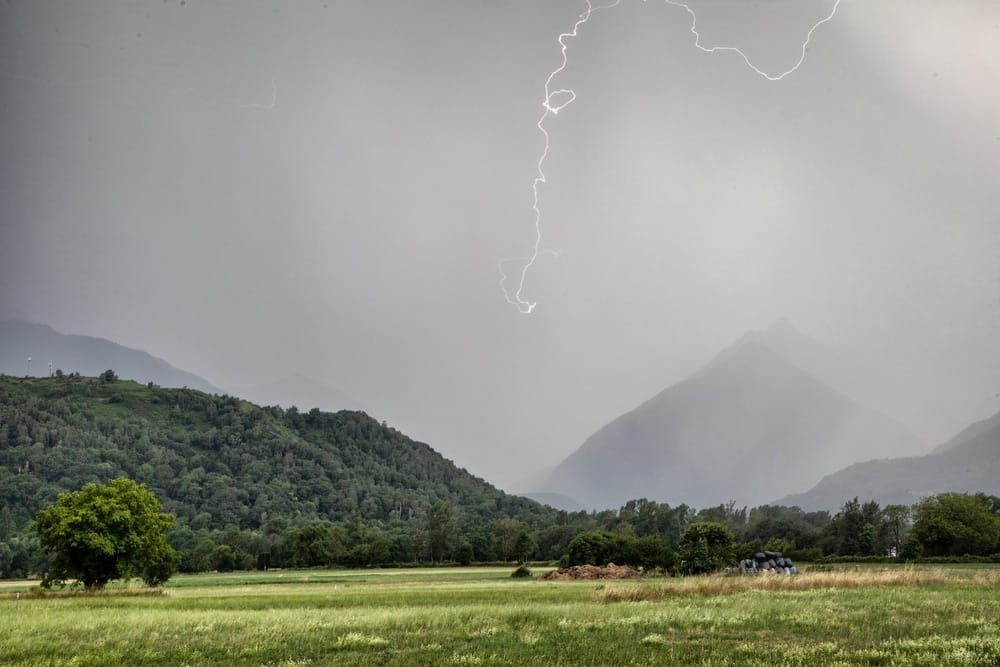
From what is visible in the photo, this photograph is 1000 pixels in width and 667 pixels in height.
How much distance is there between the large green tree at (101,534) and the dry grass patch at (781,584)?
160 feet

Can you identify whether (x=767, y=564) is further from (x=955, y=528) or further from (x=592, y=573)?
(x=955, y=528)

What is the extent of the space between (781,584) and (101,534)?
202 feet

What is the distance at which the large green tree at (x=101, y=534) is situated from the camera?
205 feet

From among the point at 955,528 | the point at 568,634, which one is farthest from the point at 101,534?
the point at 955,528

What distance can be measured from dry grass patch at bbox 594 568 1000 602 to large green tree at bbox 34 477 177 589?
48831mm

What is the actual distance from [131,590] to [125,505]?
8.55 metres

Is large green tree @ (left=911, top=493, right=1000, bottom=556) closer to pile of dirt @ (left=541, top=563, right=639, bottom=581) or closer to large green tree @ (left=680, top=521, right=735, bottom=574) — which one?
large green tree @ (left=680, top=521, right=735, bottom=574)

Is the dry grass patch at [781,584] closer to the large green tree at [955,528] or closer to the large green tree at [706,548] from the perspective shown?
the large green tree at [706,548]

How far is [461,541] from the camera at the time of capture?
174 metres

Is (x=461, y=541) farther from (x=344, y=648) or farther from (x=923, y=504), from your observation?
(x=344, y=648)

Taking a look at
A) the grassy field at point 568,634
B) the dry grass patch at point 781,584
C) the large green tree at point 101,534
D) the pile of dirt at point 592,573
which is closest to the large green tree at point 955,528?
the pile of dirt at point 592,573

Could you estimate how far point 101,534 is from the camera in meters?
63.3

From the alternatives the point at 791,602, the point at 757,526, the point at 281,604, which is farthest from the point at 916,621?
the point at 757,526

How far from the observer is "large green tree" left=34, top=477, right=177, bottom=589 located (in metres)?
62.4
